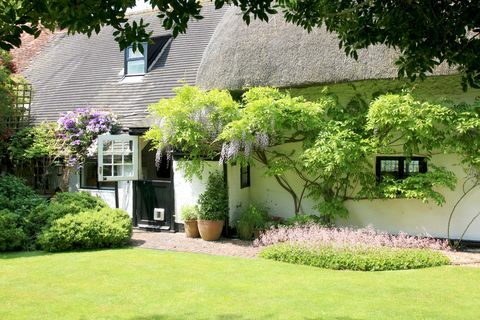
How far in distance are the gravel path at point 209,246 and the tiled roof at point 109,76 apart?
2.87m

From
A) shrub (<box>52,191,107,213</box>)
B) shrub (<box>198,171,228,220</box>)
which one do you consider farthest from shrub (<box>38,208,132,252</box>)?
shrub (<box>198,171,228,220</box>)

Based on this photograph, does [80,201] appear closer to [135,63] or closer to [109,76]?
[135,63]

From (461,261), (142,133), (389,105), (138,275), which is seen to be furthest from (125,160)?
(461,261)

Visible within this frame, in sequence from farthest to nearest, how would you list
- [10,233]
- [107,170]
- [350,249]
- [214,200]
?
[107,170] < [214,200] < [10,233] < [350,249]

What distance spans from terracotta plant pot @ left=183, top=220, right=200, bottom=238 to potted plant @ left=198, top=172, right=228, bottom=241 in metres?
0.24

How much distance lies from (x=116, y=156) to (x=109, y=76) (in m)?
3.74

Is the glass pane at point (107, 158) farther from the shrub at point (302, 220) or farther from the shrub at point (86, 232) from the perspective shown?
the shrub at point (302, 220)

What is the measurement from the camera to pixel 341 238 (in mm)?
8781

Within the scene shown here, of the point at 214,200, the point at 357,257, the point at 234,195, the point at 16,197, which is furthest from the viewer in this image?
the point at 234,195

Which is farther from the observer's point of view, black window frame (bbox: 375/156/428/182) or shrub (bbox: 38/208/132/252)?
black window frame (bbox: 375/156/428/182)

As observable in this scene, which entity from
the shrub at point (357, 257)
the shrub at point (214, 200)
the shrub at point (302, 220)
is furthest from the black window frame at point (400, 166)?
the shrub at point (214, 200)

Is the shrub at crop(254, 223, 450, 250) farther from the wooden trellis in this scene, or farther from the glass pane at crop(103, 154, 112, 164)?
the wooden trellis

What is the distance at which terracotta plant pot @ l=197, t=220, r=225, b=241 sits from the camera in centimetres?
1030

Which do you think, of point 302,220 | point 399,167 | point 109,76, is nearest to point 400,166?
point 399,167
